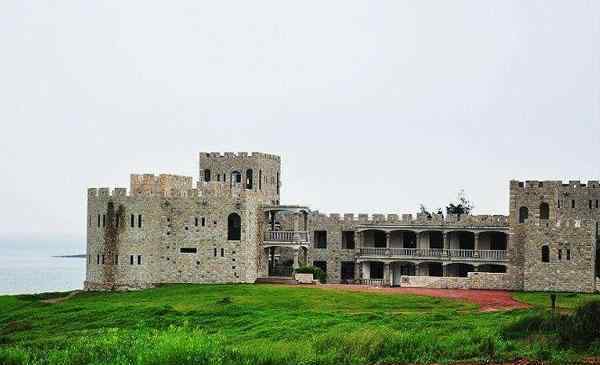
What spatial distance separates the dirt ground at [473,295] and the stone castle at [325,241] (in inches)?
108

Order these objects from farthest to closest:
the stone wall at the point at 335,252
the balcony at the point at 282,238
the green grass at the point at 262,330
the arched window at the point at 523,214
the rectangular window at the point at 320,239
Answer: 1. the rectangular window at the point at 320,239
2. the stone wall at the point at 335,252
3. the balcony at the point at 282,238
4. the arched window at the point at 523,214
5. the green grass at the point at 262,330

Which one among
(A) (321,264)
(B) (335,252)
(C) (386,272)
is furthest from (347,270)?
(C) (386,272)

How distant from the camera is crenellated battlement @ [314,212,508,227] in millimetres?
79562

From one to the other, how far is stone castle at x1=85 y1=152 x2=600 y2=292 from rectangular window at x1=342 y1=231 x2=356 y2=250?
0.33 feet

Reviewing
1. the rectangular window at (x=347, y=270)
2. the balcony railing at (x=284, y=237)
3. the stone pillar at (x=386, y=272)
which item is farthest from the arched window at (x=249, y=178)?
the stone pillar at (x=386, y=272)

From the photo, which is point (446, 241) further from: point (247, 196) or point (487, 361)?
point (487, 361)

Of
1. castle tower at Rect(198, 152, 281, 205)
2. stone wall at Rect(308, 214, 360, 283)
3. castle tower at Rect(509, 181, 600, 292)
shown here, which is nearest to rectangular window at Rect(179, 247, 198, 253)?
castle tower at Rect(198, 152, 281, 205)

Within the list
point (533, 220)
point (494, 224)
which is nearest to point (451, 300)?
point (533, 220)

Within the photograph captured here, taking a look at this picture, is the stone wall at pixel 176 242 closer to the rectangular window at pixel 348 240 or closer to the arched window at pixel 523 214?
the rectangular window at pixel 348 240

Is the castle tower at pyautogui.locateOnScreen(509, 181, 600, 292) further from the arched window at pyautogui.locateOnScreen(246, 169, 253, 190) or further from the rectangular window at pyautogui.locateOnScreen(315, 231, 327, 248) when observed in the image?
the arched window at pyautogui.locateOnScreen(246, 169, 253, 190)

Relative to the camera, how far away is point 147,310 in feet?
202

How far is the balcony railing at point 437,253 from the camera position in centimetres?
7869

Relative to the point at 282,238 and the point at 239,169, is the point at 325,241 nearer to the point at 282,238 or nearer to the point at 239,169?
the point at 282,238

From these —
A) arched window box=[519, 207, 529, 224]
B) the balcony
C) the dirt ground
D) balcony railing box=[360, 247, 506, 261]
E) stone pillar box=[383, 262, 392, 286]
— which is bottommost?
the dirt ground
